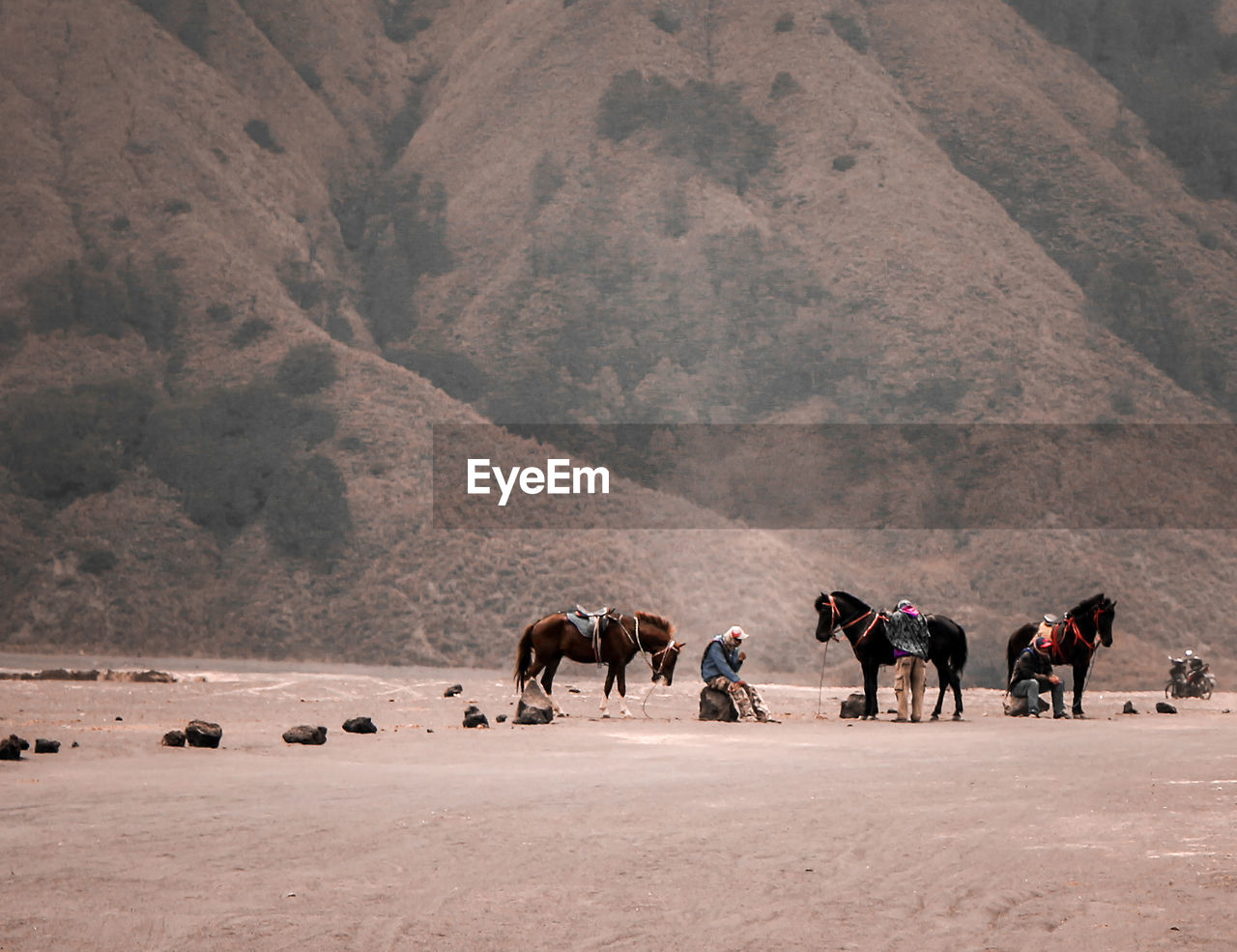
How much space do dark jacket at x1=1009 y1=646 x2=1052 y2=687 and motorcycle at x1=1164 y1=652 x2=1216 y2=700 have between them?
42.7 feet

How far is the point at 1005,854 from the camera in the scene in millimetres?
10906

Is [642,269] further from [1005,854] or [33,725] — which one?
[1005,854]

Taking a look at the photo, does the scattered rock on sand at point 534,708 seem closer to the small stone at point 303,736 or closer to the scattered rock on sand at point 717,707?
the scattered rock on sand at point 717,707

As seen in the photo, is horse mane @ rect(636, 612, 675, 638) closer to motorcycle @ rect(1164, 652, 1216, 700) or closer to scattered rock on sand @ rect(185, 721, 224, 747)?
scattered rock on sand @ rect(185, 721, 224, 747)

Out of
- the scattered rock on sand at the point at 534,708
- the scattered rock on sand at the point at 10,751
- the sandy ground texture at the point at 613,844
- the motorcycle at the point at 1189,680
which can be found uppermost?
the motorcycle at the point at 1189,680

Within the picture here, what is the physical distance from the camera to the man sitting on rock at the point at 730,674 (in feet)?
85.3

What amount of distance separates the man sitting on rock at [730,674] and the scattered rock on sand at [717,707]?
0.08 meters

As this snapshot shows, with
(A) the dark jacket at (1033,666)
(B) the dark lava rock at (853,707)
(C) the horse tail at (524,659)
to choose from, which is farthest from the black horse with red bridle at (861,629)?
(C) the horse tail at (524,659)

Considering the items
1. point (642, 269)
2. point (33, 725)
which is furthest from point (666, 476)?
point (33, 725)

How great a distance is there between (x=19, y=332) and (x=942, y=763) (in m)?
71.1

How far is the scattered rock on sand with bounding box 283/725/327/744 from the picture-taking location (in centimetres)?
1948

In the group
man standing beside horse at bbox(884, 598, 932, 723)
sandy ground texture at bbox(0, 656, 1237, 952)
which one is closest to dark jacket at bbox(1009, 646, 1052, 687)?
man standing beside horse at bbox(884, 598, 932, 723)

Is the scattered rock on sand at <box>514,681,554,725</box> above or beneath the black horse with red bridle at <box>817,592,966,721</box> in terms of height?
beneath

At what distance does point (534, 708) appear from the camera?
24.4 m
